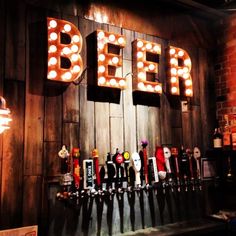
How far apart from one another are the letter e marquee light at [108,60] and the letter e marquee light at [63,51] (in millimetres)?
237

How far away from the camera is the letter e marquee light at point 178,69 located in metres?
3.70

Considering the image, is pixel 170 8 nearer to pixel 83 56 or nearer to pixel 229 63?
pixel 229 63

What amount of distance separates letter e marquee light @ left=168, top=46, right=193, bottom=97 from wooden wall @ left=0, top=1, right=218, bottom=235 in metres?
0.49

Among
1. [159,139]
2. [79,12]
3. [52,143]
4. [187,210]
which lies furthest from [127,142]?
[79,12]

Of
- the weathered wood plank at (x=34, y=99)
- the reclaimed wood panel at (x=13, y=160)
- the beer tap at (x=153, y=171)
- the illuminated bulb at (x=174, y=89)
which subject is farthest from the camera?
the illuminated bulb at (x=174, y=89)

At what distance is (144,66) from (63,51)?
1025 millimetres

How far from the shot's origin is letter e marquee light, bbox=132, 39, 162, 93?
11.2 ft

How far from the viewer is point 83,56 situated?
3.14 meters

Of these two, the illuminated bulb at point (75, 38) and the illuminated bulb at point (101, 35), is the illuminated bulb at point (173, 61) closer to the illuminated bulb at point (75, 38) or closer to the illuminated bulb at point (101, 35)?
the illuminated bulb at point (101, 35)

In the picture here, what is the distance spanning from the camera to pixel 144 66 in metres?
3.47

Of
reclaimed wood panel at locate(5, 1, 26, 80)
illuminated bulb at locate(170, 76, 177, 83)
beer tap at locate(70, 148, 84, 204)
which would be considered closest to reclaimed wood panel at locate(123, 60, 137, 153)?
illuminated bulb at locate(170, 76, 177, 83)

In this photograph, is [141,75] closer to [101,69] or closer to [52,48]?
[101,69]

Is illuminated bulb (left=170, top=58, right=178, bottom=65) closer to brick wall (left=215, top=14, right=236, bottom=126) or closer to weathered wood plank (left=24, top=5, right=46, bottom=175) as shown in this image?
brick wall (left=215, top=14, right=236, bottom=126)

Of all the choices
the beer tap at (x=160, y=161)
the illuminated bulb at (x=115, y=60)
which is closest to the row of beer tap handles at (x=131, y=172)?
the beer tap at (x=160, y=161)
